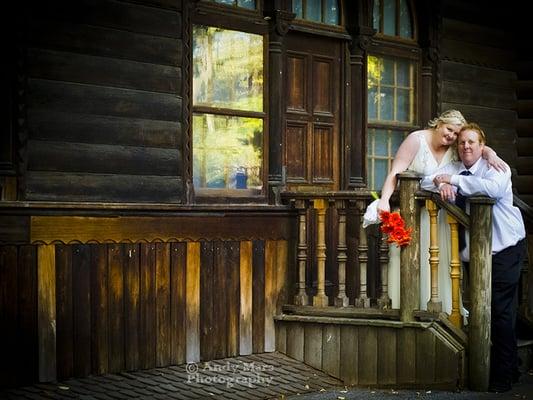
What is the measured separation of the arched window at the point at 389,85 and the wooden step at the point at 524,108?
172 centimetres

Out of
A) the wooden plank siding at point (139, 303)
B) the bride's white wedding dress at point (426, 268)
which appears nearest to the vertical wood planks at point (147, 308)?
the wooden plank siding at point (139, 303)

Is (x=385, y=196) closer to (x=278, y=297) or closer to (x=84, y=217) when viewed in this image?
(x=278, y=297)

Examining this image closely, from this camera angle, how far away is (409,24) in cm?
1016

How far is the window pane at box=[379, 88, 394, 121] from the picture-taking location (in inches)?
386

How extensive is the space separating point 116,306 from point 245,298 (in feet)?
4.29

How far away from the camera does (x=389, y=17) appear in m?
9.91

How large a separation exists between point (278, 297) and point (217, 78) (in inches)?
79.7

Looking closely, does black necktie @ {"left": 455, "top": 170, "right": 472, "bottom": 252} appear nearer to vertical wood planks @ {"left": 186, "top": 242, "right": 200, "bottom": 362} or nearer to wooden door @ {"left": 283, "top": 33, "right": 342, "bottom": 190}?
wooden door @ {"left": 283, "top": 33, "right": 342, "bottom": 190}

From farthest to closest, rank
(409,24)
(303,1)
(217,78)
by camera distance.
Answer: (409,24)
(303,1)
(217,78)

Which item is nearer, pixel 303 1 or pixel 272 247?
pixel 272 247

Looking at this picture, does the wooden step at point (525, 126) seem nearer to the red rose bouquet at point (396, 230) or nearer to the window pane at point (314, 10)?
the window pane at point (314, 10)

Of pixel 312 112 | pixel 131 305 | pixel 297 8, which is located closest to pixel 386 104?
pixel 312 112

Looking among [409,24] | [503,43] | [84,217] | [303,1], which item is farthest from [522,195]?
[84,217]

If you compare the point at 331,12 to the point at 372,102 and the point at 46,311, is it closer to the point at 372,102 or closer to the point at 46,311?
the point at 372,102
